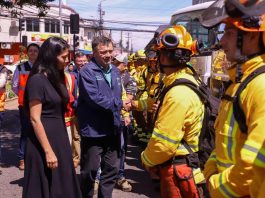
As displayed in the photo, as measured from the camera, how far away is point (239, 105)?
5.98 feet

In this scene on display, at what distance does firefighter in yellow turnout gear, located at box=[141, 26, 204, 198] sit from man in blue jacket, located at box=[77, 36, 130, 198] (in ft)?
4.21

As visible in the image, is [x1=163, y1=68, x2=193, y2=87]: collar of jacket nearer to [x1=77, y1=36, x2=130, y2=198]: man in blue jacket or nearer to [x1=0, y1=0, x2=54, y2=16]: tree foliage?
[x1=77, y1=36, x2=130, y2=198]: man in blue jacket

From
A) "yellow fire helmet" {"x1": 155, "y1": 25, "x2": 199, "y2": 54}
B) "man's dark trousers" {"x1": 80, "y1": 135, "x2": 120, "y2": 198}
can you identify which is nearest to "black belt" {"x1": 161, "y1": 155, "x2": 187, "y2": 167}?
"yellow fire helmet" {"x1": 155, "y1": 25, "x2": 199, "y2": 54}

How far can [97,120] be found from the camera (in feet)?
14.1

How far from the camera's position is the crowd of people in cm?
183

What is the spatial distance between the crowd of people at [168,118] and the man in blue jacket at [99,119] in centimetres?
1

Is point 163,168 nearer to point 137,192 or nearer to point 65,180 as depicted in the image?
point 65,180

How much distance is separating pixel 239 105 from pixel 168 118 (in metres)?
0.98

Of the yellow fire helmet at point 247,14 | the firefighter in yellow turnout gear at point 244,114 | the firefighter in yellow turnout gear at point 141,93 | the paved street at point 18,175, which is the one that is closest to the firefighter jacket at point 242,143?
the firefighter in yellow turnout gear at point 244,114

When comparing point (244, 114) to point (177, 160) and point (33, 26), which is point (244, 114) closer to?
point (177, 160)

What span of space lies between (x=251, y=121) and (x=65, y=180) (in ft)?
8.02

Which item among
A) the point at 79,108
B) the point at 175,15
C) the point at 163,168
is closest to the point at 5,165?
the point at 79,108

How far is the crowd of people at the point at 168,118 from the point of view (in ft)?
5.99

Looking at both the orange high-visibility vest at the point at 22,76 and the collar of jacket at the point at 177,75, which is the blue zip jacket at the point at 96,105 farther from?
the orange high-visibility vest at the point at 22,76
